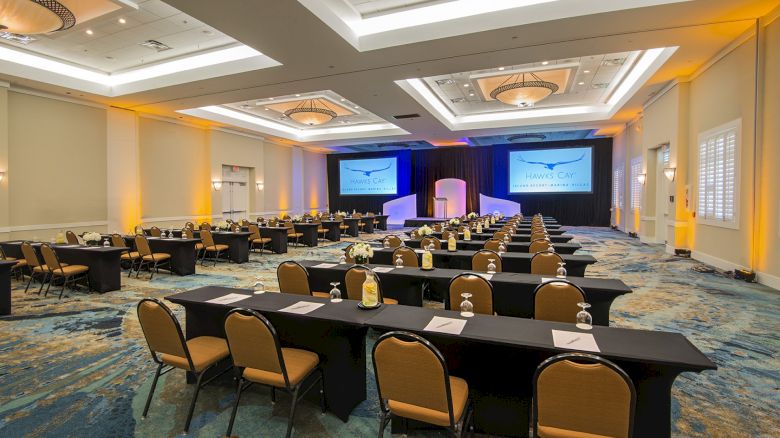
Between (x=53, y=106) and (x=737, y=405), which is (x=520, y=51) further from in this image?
(x=53, y=106)

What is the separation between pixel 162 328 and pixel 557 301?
298 centimetres

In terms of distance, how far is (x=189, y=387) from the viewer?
3.22 metres

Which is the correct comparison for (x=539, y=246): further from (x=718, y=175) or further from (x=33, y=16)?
(x=33, y=16)

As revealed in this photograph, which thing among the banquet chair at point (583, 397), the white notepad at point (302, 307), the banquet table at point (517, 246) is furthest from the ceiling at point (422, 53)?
the banquet chair at point (583, 397)

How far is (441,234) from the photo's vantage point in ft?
29.9

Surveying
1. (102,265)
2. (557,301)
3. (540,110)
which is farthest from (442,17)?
(540,110)

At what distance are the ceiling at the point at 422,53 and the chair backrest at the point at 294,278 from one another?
393cm

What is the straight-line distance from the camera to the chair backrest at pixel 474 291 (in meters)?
3.64

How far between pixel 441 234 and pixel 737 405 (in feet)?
21.2

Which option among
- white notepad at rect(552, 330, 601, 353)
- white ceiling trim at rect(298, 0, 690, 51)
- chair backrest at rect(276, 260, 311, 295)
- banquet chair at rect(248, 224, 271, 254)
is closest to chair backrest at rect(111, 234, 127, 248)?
banquet chair at rect(248, 224, 271, 254)

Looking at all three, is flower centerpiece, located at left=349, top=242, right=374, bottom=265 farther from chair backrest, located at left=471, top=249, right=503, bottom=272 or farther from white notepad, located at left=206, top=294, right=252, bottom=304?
chair backrest, located at left=471, top=249, right=503, bottom=272

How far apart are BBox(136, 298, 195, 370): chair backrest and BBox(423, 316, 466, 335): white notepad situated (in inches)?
62.3

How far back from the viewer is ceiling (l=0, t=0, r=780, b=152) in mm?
6266

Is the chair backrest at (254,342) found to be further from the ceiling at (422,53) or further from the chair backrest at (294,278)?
the ceiling at (422,53)
